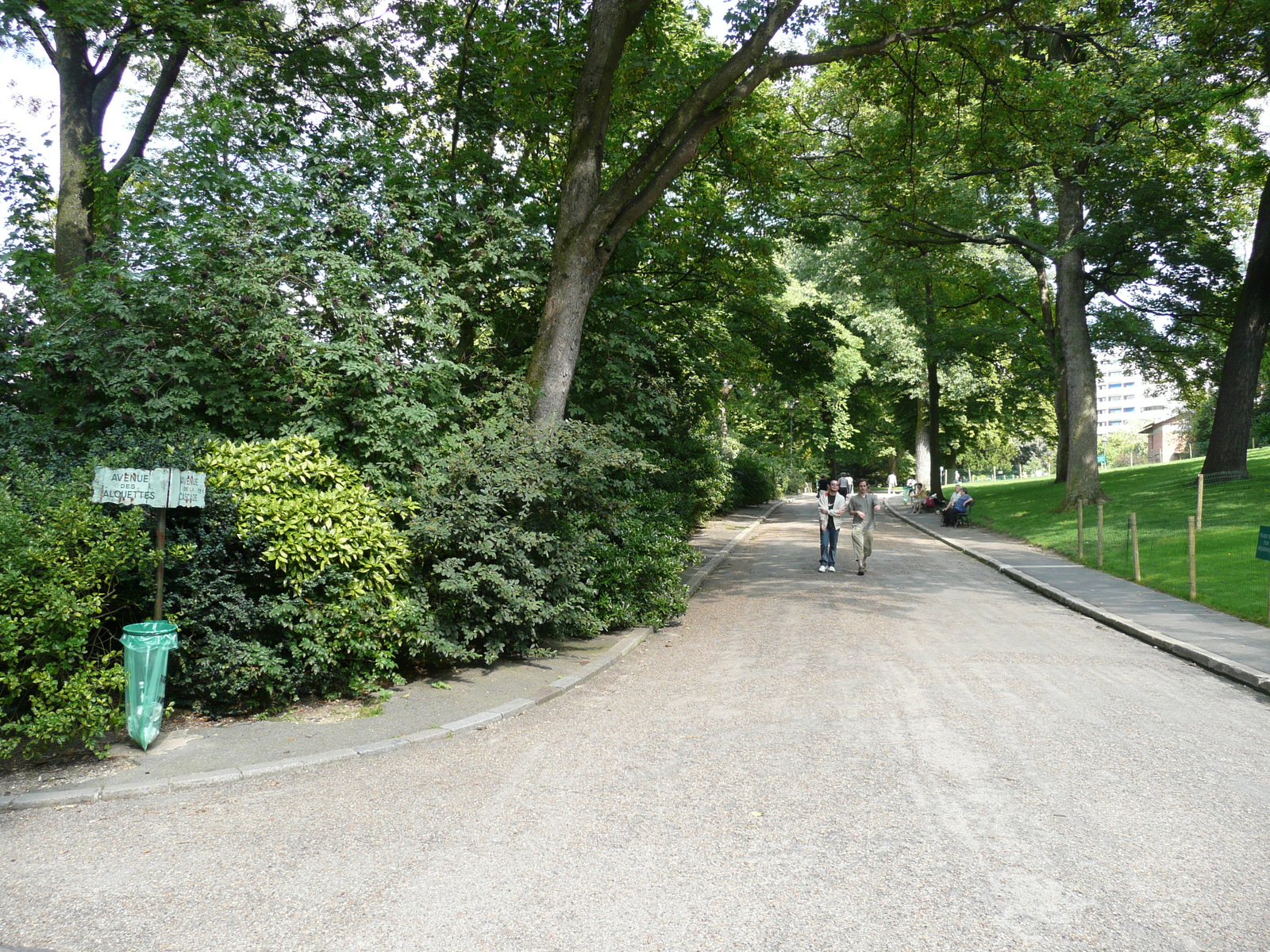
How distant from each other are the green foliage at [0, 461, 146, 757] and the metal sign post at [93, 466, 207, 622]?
0.40 feet

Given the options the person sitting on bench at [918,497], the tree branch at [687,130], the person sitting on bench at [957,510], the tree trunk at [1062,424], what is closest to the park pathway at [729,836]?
the tree branch at [687,130]

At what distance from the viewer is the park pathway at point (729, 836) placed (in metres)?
3.33

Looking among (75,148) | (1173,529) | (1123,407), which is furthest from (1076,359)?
(1123,407)

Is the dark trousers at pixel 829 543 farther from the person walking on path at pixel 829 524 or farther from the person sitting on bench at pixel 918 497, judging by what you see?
the person sitting on bench at pixel 918 497

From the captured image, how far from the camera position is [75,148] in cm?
1280

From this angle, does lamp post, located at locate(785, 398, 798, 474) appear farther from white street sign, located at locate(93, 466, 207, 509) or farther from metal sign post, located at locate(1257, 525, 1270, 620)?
white street sign, located at locate(93, 466, 207, 509)

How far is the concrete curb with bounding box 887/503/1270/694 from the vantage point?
24.6ft

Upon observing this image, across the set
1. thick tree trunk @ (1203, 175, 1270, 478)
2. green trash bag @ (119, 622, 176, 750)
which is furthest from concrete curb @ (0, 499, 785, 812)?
thick tree trunk @ (1203, 175, 1270, 478)

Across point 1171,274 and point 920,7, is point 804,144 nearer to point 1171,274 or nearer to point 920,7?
point 920,7

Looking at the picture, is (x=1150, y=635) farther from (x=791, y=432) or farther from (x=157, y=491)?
(x=791, y=432)

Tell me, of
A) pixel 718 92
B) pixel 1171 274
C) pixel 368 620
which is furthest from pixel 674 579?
pixel 1171 274

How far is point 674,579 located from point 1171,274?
24489 mm

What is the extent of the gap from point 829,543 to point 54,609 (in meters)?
13.3

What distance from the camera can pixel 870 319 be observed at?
41.2 m
